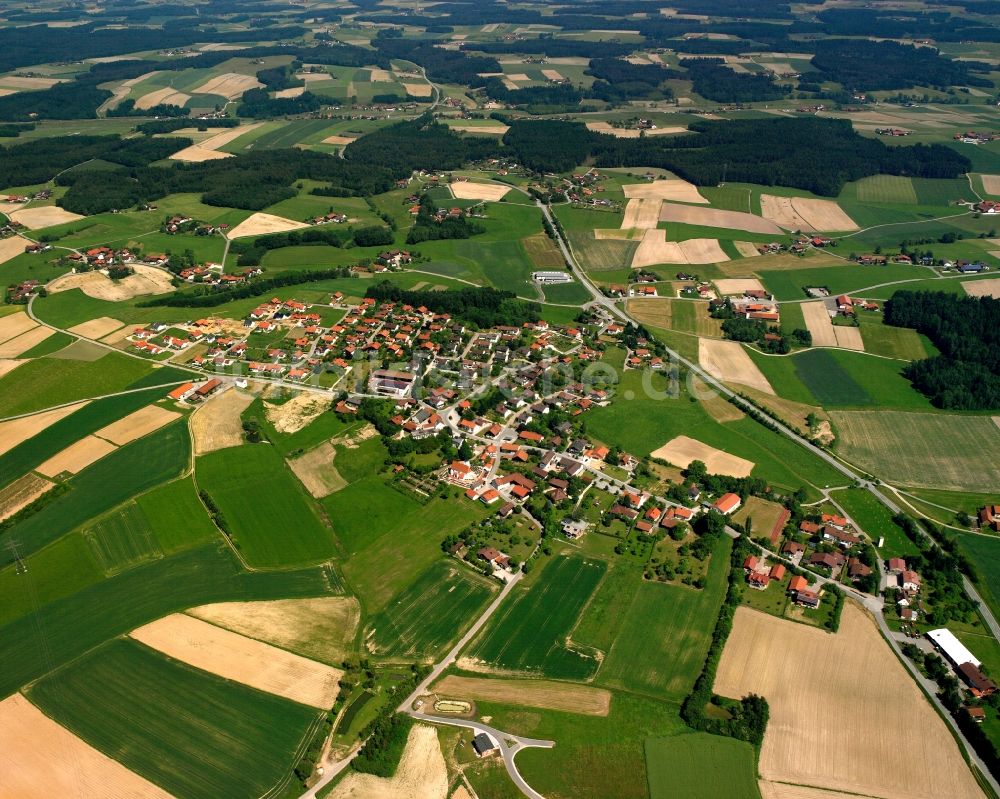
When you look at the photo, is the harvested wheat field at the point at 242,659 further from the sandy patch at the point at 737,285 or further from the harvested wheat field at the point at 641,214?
the harvested wheat field at the point at 641,214

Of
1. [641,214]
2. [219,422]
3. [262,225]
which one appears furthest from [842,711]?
[262,225]

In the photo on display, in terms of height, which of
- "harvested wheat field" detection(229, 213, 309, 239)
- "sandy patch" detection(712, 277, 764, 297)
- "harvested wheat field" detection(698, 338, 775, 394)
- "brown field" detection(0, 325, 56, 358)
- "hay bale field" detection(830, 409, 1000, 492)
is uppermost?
"harvested wheat field" detection(229, 213, 309, 239)

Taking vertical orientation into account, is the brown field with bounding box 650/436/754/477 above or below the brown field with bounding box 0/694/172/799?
below

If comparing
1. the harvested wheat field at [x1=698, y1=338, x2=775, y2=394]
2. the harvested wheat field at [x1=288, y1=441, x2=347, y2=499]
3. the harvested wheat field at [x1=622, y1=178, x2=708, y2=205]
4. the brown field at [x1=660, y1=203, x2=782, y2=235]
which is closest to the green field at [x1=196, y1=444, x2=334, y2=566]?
the harvested wheat field at [x1=288, y1=441, x2=347, y2=499]

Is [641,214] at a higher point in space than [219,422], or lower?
higher

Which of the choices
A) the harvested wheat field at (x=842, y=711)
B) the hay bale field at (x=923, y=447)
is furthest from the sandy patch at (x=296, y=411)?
the hay bale field at (x=923, y=447)

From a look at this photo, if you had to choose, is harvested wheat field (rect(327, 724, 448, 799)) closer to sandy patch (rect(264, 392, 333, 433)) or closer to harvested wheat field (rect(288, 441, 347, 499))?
harvested wheat field (rect(288, 441, 347, 499))

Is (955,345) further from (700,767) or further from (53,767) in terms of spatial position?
(53,767)
